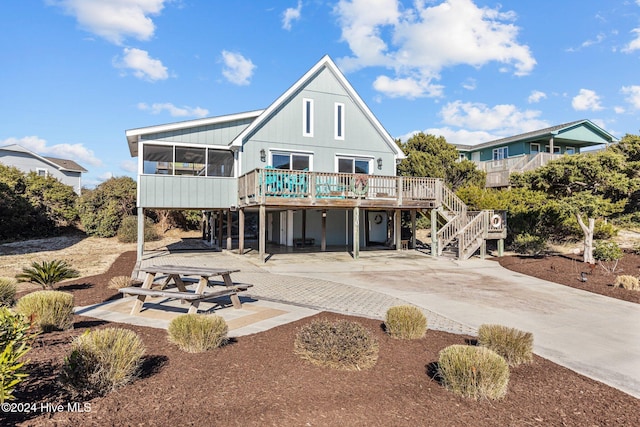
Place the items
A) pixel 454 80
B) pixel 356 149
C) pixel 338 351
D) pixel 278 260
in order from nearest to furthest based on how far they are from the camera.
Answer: pixel 338 351, pixel 278 260, pixel 356 149, pixel 454 80

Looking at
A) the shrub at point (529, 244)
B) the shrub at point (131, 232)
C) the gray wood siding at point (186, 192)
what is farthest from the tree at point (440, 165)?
the shrub at point (131, 232)

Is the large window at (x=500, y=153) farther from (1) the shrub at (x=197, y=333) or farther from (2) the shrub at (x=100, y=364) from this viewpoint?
(2) the shrub at (x=100, y=364)

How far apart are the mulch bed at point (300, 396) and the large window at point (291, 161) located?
46.6ft

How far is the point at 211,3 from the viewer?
620 inches

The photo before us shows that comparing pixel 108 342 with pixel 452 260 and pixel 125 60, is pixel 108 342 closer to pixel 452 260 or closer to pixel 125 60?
pixel 452 260

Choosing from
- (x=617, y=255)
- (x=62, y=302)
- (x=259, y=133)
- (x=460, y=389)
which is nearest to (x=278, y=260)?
(x=259, y=133)

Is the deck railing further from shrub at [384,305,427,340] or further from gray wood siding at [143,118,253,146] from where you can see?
shrub at [384,305,427,340]

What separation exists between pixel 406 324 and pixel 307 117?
49.6ft

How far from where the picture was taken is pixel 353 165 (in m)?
Result: 20.1

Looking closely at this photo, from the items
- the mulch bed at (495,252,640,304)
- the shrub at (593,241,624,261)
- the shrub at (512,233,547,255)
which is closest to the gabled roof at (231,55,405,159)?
the shrub at (512,233,547,255)

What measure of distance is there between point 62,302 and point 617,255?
1692 cm

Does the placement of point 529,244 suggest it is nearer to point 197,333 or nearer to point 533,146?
point 197,333

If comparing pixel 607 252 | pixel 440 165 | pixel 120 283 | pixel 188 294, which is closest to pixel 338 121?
pixel 440 165

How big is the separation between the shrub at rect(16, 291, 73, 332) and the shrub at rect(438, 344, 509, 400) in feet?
18.4
